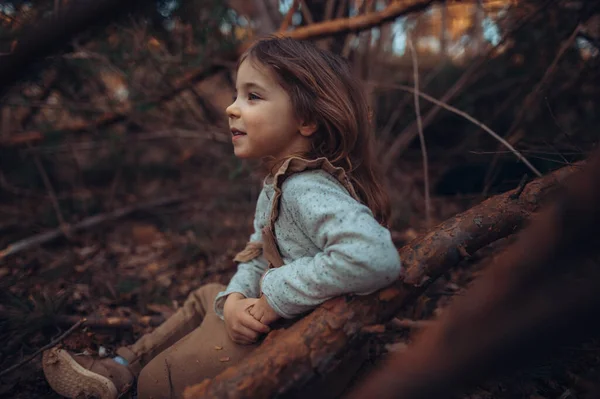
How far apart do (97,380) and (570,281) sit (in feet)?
5.56

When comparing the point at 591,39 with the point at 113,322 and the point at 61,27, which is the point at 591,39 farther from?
the point at 113,322

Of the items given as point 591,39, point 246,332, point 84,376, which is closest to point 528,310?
point 246,332

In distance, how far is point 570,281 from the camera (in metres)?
1.09

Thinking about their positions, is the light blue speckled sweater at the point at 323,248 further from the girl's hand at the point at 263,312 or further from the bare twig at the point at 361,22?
the bare twig at the point at 361,22

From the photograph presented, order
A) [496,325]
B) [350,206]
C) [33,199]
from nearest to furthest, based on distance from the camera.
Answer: [496,325]
[350,206]
[33,199]

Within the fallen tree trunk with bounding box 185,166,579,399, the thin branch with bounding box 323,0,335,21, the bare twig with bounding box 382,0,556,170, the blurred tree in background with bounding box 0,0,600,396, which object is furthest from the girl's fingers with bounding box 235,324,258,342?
the thin branch with bounding box 323,0,335,21

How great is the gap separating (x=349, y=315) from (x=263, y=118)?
80 cm

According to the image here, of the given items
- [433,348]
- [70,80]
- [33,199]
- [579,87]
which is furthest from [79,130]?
[579,87]

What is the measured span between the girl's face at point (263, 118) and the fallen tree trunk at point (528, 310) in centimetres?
91

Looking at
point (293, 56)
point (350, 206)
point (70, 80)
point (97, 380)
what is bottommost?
point (97, 380)

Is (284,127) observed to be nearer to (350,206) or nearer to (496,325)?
(350,206)

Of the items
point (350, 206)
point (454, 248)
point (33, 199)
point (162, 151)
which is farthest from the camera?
point (162, 151)

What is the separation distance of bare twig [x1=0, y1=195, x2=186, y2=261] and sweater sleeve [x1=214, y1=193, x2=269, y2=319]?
205 cm

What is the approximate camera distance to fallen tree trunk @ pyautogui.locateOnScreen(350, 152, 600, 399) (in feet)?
3.41
